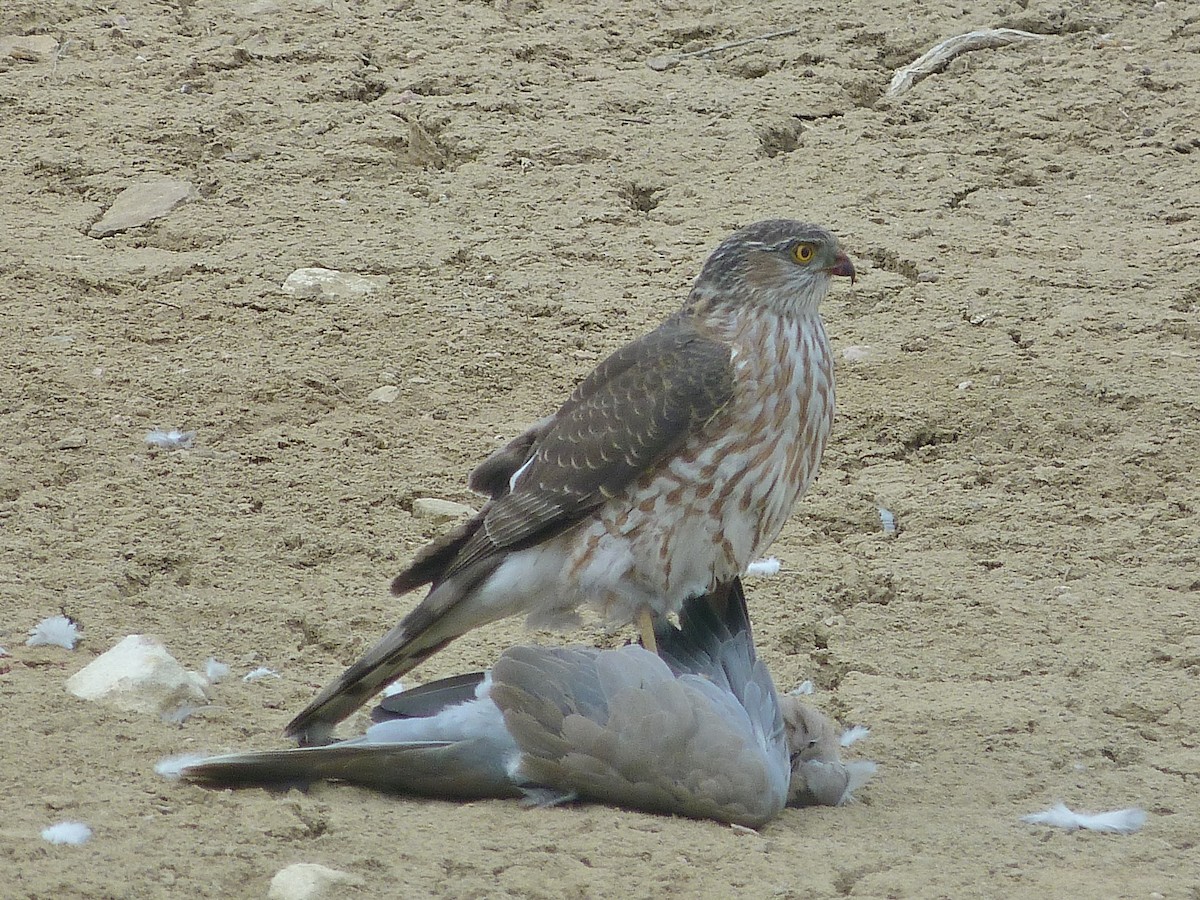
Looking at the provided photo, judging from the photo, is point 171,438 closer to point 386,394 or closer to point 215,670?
point 386,394

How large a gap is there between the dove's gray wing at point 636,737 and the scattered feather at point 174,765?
0.66 metres

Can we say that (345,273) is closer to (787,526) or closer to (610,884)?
(787,526)

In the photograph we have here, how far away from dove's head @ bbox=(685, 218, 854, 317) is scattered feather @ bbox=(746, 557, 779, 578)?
37.1 inches

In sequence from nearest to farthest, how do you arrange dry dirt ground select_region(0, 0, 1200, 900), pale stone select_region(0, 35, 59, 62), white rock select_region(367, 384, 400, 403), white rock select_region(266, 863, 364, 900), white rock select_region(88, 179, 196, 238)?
white rock select_region(266, 863, 364, 900), dry dirt ground select_region(0, 0, 1200, 900), white rock select_region(367, 384, 400, 403), white rock select_region(88, 179, 196, 238), pale stone select_region(0, 35, 59, 62)

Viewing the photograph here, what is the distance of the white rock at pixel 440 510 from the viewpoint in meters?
5.30

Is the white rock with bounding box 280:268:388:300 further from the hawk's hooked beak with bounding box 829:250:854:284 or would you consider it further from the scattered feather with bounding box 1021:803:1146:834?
the scattered feather with bounding box 1021:803:1146:834

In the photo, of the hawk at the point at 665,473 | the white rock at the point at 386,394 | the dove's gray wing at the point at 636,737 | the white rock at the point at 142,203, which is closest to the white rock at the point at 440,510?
the white rock at the point at 386,394

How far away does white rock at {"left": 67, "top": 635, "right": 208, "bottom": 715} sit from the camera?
4.07 meters

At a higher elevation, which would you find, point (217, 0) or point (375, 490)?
point (217, 0)

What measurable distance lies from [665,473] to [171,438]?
2126 millimetres

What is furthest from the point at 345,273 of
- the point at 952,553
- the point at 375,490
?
the point at 952,553

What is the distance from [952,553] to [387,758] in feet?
6.99

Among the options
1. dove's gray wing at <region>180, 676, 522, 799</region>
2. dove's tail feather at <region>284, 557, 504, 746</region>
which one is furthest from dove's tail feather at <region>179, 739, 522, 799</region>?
dove's tail feather at <region>284, 557, 504, 746</region>

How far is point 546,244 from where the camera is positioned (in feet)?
22.4
